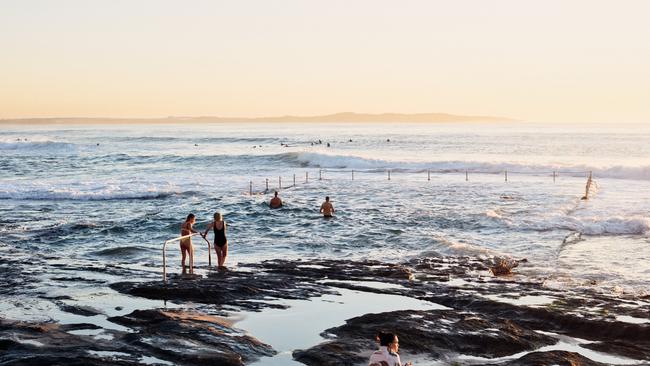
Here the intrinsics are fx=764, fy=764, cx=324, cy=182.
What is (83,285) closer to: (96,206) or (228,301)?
(228,301)

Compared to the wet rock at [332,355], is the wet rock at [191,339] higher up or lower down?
higher up

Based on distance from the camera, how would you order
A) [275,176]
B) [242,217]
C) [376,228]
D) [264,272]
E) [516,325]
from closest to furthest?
[516,325]
[264,272]
[376,228]
[242,217]
[275,176]

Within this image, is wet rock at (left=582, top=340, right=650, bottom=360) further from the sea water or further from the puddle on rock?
the sea water

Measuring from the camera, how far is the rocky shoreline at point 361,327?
12789mm

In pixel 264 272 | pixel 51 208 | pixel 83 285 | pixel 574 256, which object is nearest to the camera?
pixel 83 285

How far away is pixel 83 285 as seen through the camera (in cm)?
1838

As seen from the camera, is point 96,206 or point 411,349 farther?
point 96,206

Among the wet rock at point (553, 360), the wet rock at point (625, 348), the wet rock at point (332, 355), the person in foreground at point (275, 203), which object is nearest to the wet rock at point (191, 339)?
the wet rock at point (332, 355)

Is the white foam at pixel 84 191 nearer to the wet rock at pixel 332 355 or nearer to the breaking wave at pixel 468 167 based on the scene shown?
the breaking wave at pixel 468 167

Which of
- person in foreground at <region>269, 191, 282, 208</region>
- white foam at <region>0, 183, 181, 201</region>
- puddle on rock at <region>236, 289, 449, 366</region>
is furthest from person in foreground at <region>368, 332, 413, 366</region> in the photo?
white foam at <region>0, 183, 181, 201</region>

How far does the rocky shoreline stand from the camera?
1279cm

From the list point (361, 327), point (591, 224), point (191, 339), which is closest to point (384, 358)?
point (361, 327)

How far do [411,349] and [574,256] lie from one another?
12.1 m

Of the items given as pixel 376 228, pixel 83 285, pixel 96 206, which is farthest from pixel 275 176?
pixel 83 285
